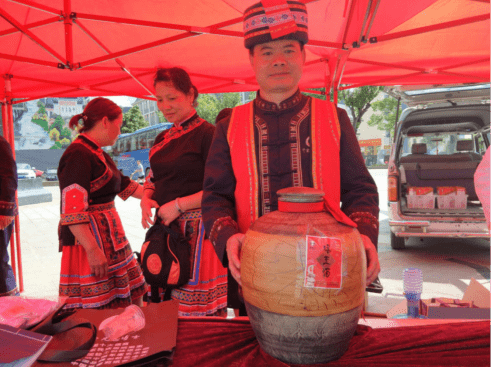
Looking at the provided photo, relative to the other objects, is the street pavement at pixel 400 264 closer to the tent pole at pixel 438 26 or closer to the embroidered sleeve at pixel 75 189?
the tent pole at pixel 438 26

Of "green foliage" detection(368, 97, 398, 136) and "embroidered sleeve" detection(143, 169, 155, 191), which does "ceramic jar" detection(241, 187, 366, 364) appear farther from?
"green foliage" detection(368, 97, 398, 136)

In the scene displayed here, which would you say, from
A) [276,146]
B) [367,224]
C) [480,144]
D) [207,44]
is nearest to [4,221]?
[207,44]

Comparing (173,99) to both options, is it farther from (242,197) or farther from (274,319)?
(274,319)

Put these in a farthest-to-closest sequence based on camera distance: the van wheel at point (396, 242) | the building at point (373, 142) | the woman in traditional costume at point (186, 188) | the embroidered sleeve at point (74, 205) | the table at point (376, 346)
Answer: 1. the building at point (373, 142)
2. the van wheel at point (396, 242)
3. the embroidered sleeve at point (74, 205)
4. the woman in traditional costume at point (186, 188)
5. the table at point (376, 346)

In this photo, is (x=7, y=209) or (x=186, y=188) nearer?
(x=186, y=188)

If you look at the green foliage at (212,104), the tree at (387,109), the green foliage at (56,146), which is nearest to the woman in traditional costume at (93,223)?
the tree at (387,109)

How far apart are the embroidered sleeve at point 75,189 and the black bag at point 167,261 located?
51cm

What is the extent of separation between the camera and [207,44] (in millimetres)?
3299

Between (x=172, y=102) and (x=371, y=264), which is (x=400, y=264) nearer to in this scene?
(x=172, y=102)

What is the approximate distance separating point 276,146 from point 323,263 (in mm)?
604

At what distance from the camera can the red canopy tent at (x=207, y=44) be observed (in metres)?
2.62

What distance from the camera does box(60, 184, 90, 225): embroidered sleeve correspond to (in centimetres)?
204

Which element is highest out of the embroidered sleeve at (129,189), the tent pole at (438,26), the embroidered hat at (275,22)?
the tent pole at (438,26)

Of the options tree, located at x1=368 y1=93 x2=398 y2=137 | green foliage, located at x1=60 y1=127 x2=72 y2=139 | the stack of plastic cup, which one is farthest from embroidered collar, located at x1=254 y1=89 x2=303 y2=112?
green foliage, located at x1=60 y1=127 x2=72 y2=139
